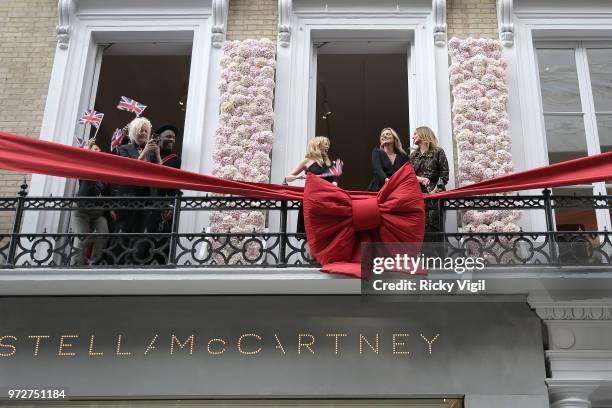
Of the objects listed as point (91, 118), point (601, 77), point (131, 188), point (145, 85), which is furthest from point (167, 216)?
point (601, 77)

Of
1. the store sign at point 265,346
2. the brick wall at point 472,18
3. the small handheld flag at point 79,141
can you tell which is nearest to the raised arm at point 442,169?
the store sign at point 265,346

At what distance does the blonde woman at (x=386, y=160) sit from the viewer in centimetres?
911

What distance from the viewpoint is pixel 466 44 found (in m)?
10.3

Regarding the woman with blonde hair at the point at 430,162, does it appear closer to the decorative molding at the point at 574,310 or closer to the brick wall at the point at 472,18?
the decorative molding at the point at 574,310

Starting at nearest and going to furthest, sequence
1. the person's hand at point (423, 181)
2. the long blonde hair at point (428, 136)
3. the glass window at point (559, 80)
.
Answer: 1. the person's hand at point (423, 181)
2. the long blonde hair at point (428, 136)
3. the glass window at point (559, 80)

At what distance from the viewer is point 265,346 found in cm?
836

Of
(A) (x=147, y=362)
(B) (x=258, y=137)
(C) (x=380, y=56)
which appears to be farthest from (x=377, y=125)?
(A) (x=147, y=362)

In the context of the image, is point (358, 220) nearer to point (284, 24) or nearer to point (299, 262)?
point (299, 262)

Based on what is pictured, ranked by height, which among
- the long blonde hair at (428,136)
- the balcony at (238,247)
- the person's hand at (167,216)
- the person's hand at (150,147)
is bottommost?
the balcony at (238,247)

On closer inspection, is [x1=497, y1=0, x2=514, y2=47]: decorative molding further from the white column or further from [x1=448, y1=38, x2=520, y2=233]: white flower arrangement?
the white column

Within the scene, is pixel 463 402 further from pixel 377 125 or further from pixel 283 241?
pixel 377 125

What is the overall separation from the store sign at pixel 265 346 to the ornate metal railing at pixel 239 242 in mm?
481

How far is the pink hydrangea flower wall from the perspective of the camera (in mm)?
9352

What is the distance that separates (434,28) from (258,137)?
2828 millimetres
